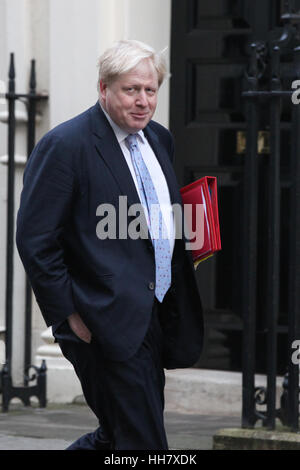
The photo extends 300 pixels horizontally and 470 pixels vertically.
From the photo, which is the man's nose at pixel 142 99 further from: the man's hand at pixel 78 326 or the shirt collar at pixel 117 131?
the man's hand at pixel 78 326

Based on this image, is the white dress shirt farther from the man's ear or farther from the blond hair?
the blond hair

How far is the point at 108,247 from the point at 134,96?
0.51 meters

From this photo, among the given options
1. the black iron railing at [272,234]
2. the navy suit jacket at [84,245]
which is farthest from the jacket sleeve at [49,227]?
the black iron railing at [272,234]

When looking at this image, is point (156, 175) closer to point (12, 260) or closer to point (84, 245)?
point (84, 245)

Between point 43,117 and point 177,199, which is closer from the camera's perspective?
point 177,199

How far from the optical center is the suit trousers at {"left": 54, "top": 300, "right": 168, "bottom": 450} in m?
3.75

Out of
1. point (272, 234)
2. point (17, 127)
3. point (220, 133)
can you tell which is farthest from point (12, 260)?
point (272, 234)

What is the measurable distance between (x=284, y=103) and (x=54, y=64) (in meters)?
1.36

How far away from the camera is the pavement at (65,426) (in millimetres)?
5645

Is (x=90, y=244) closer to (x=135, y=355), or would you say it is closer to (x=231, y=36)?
(x=135, y=355)

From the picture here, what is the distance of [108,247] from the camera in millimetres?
3734

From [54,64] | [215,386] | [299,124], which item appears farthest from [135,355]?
[54,64]

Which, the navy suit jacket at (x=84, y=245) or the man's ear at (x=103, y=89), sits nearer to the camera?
the navy suit jacket at (x=84, y=245)

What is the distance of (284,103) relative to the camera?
650 cm
